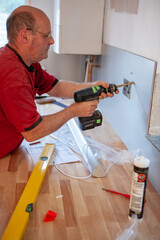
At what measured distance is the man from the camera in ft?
4.04

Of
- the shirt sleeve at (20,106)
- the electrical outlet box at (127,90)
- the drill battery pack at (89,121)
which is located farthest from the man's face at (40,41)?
the electrical outlet box at (127,90)

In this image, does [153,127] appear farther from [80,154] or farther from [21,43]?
[21,43]

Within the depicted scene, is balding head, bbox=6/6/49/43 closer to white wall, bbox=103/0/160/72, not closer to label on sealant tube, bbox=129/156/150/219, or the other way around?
white wall, bbox=103/0/160/72

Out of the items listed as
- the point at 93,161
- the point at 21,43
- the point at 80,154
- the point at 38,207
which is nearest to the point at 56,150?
the point at 80,154

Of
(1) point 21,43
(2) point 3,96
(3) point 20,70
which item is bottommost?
(2) point 3,96

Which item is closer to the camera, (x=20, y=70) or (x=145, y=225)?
(x=145, y=225)

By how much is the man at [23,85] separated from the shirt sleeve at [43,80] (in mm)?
188

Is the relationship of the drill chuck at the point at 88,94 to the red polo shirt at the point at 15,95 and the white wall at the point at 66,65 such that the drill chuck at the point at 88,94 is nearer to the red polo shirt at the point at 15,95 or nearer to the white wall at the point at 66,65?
the red polo shirt at the point at 15,95

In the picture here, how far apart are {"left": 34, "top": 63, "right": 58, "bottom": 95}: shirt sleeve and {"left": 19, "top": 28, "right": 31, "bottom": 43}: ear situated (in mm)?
359

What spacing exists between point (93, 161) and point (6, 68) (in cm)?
65

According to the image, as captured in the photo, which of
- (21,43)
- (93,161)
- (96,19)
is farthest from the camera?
(96,19)

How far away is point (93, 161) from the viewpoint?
1.48 metres

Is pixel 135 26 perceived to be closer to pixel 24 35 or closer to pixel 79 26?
pixel 24 35

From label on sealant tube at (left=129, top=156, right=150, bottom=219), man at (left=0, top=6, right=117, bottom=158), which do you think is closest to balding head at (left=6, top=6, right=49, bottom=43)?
man at (left=0, top=6, right=117, bottom=158)
